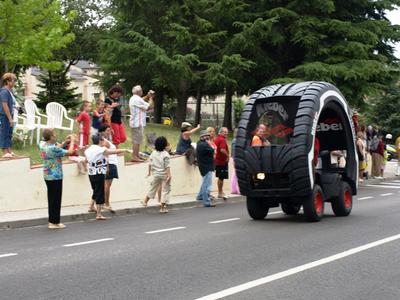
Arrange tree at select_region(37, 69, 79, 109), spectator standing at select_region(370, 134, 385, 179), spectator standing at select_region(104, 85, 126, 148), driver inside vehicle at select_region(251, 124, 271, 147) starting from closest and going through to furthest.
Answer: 1. driver inside vehicle at select_region(251, 124, 271, 147)
2. spectator standing at select_region(104, 85, 126, 148)
3. spectator standing at select_region(370, 134, 385, 179)
4. tree at select_region(37, 69, 79, 109)

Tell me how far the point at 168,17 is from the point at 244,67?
449cm

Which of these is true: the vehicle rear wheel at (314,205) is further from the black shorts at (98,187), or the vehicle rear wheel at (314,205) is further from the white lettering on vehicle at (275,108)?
the black shorts at (98,187)

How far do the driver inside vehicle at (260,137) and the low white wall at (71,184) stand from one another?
16.2 ft

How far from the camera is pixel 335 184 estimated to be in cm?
1390

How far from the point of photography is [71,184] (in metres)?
16.2

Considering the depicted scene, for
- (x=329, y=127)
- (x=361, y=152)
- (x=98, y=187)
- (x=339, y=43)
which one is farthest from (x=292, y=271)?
(x=339, y=43)

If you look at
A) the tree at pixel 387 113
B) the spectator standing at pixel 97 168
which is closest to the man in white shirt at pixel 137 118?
the spectator standing at pixel 97 168

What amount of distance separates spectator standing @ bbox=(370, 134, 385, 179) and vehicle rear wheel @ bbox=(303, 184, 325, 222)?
53.3ft

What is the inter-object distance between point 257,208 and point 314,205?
1.28 meters

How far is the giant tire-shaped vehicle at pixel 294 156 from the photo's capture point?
1264 cm

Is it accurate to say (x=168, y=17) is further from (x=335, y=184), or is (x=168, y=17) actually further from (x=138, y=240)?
(x=138, y=240)

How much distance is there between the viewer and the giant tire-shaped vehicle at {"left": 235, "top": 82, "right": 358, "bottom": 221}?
1264cm

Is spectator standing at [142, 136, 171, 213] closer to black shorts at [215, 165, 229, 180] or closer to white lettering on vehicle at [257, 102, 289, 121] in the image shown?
white lettering on vehicle at [257, 102, 289, 121]

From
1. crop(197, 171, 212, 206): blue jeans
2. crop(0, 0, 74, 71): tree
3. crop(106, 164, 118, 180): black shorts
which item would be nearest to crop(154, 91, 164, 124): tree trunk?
crop(0, 0, 74, 71): tree
